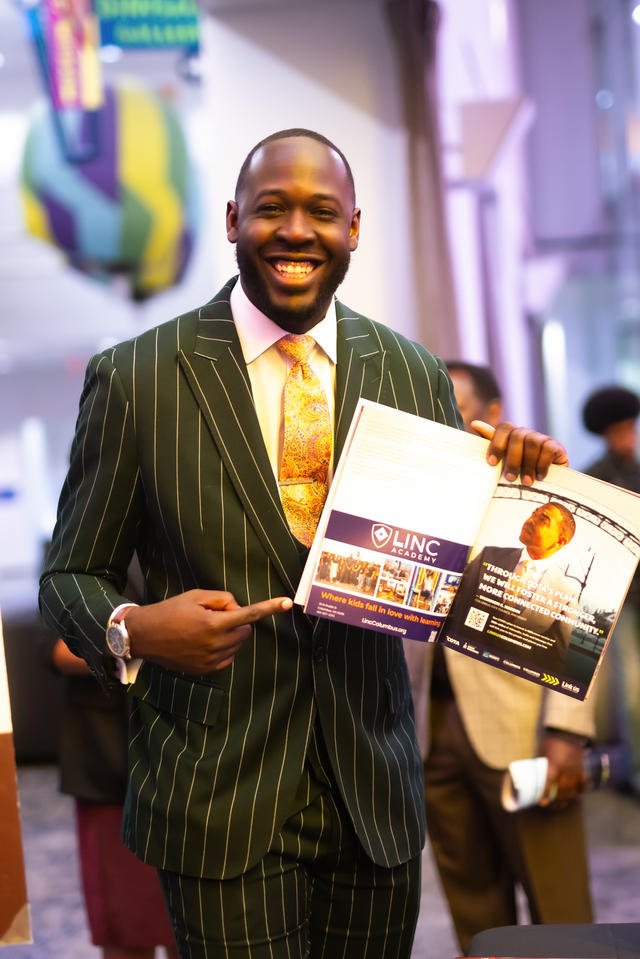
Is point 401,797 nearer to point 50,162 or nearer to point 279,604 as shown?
point 279,604

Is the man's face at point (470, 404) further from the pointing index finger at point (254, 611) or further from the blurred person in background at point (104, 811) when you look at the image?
the pointing index finger at point (254, 611)

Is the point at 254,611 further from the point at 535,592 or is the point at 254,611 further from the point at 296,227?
the point at 296,227

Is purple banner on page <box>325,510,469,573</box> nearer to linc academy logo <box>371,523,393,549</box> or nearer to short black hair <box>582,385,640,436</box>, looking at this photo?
linc academy logo <box>371,523,393,549</box>

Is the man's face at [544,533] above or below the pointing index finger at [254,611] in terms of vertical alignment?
above

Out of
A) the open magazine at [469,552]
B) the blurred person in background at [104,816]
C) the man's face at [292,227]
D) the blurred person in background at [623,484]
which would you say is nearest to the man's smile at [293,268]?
the man's face at [292,227]

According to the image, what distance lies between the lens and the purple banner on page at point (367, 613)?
1.39 meters

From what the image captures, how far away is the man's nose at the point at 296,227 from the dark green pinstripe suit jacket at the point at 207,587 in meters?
0.19

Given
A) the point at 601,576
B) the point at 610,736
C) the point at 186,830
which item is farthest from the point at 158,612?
the point at 610,736

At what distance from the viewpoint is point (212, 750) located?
4.78ft

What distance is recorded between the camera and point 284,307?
4.83 feet

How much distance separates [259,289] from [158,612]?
17.7 inches

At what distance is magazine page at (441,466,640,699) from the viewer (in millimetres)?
1412

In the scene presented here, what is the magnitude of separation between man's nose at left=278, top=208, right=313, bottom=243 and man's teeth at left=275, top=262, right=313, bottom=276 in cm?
4

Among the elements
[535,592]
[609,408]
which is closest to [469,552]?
[535,592]
